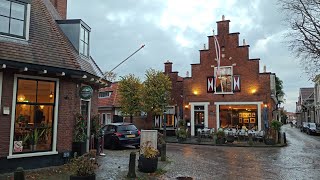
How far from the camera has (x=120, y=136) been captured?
16.2 meters

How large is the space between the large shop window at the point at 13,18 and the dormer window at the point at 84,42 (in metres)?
3.14

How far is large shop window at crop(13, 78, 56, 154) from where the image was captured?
9844mm

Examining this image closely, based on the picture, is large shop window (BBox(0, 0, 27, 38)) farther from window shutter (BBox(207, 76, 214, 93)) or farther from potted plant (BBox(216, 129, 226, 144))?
window shutter (BBox(207, 76, 214, 93))

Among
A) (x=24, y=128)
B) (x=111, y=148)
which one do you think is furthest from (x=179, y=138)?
(x=24, y=128)

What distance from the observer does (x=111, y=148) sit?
16.6m

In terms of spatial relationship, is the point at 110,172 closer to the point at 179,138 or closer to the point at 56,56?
the point at 56,56

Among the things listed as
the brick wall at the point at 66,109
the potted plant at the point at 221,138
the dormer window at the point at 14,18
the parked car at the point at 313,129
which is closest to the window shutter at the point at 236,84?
the potted plant at the point at 221,138

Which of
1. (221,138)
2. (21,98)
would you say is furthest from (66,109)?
(221,138)

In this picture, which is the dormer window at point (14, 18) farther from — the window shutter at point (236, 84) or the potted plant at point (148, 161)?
the window shutter at point (236, 84)

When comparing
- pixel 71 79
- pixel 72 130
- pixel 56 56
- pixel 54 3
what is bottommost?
pixel 72 130

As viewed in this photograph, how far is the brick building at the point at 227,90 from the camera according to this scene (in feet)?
81.7

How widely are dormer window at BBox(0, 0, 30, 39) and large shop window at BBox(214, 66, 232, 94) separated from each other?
1864cm

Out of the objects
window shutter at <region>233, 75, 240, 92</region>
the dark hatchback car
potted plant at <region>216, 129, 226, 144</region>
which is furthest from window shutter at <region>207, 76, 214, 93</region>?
the dark hatchback car

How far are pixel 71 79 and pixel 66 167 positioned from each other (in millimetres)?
3237
